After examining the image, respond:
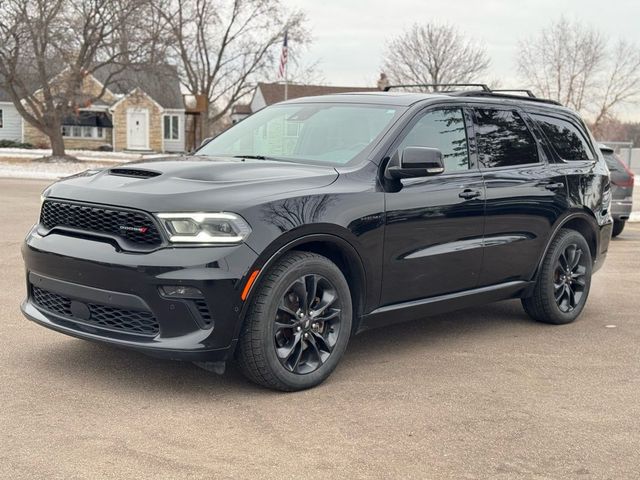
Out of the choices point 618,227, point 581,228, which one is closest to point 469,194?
point 581,228

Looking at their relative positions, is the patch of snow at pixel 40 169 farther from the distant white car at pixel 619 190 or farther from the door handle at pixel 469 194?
the door handle at pixel 469 194

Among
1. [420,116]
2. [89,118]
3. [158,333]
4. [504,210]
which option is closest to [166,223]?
[158,333]

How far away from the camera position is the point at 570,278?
22.1 ft

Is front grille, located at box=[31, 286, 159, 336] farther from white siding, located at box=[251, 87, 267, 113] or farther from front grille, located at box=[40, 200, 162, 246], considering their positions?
white siding, located at box=[251, 87, 267, 113]

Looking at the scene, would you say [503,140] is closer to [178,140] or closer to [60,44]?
[60,44]

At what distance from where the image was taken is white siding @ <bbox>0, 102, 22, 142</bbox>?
1957 inches

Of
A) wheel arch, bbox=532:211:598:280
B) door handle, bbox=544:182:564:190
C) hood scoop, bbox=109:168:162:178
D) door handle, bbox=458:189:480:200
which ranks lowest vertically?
wheel arch, bbox=532:211:598:280

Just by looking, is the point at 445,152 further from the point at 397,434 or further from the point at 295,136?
the point at 397,434

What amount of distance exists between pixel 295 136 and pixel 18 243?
591 cm

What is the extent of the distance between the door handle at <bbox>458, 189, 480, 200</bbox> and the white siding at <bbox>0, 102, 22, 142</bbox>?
161 ft

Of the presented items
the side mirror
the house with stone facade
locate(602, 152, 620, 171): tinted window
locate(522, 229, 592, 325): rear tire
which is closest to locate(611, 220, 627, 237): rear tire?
locate(602, 152, 620, 171): tinted window

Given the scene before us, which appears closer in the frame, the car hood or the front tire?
the car hood

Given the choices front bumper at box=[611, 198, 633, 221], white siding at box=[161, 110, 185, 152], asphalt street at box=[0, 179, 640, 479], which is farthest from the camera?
white siding at box=[161, 110, 185, 152]

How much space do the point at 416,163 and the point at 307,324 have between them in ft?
4.06
